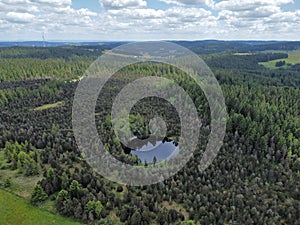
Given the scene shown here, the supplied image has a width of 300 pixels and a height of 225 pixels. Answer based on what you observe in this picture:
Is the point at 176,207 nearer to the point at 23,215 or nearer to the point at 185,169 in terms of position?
the point at 185,169

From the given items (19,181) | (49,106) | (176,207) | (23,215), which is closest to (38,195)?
(23,215)

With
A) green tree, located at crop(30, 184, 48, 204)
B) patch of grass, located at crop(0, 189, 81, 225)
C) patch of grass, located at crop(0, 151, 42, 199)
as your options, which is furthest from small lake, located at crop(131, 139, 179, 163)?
patch of grass, located at crop(0, 189, 81, 225)

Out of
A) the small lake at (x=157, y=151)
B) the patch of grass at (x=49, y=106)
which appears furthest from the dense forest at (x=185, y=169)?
the small lake at (x=157, y=151)

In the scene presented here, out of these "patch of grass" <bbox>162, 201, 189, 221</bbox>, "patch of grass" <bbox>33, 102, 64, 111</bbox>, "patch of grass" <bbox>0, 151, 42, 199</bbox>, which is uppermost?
"patch of grass" <bbox>33, 102, 64, 111</bbox>

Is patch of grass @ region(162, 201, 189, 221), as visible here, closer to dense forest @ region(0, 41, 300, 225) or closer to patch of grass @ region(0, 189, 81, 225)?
dense forest @ region(0, 41, 300, 225)

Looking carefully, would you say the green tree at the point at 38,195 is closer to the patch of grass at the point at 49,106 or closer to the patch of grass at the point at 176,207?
the patch of grass at the point at 176,207
